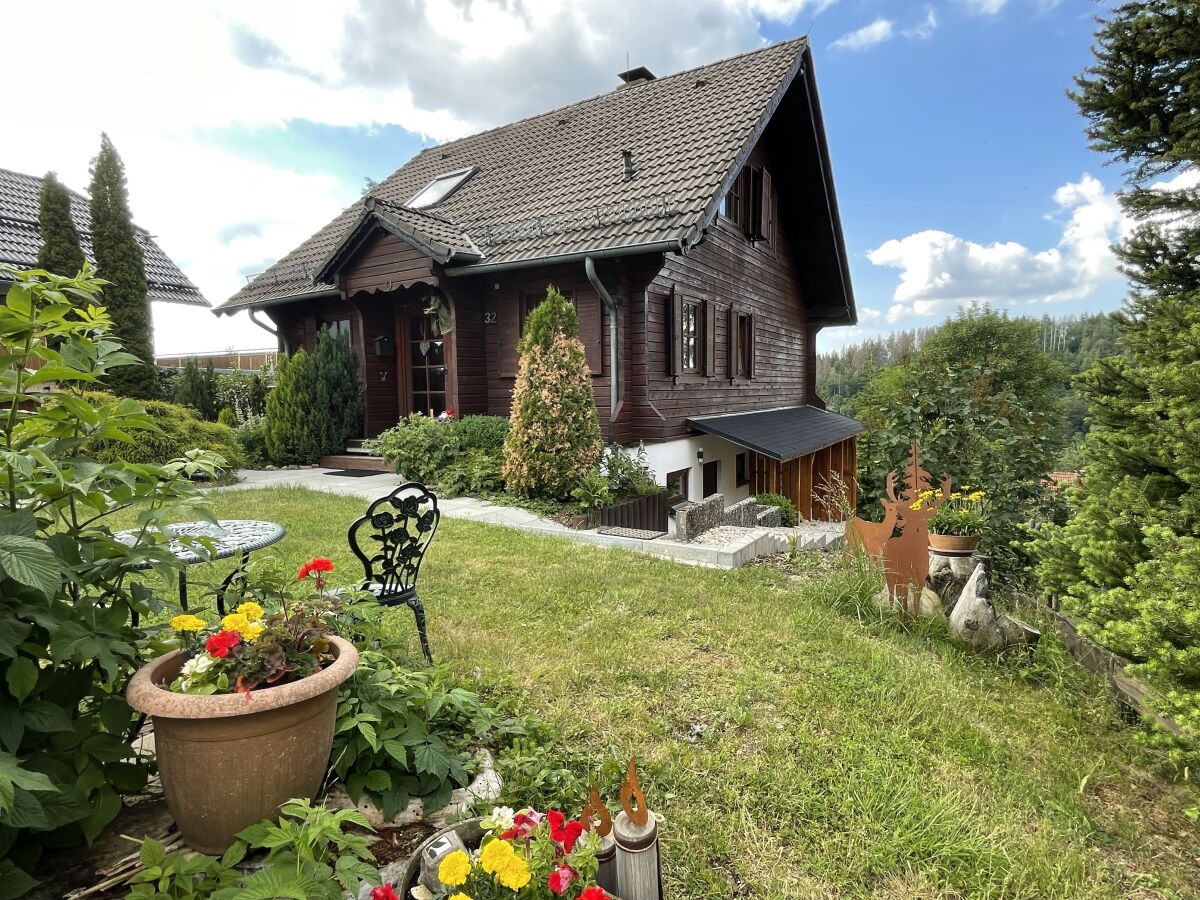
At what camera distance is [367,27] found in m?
10.4

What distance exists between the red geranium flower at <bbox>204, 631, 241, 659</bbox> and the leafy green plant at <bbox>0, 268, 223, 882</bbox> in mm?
193

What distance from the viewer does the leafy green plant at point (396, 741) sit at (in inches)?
73.0

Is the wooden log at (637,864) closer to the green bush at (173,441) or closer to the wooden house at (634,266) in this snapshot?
the wooden house at (634,266)

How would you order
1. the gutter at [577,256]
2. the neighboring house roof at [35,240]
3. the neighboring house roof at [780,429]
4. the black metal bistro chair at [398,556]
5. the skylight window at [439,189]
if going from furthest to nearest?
the skylight window at [439,189]
the neighboring house roof at [35,240]
the neighboring house roof at [780,429]
the gutter at [577,256]
the black metal bistro chair at [398,556]

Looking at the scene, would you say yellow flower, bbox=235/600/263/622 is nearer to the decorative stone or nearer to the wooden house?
the decorative stone

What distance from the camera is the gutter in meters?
7.72

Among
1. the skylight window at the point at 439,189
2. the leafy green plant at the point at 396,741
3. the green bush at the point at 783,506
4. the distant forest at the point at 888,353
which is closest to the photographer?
the leafy green plant at the point at 396,741

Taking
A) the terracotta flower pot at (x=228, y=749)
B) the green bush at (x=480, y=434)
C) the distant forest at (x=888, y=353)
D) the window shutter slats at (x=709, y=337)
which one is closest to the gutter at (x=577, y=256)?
the green bush at (x=480, y=434)

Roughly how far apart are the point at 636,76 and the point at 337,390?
9519mm

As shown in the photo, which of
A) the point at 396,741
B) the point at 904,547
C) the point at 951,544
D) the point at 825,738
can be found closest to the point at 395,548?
the point at 396,741

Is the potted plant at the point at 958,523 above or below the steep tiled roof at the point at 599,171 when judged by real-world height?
below

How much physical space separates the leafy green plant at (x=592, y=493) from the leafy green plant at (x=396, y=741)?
4.80 metres

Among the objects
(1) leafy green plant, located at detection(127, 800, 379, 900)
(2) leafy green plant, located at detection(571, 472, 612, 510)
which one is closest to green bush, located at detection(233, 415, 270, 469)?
(2) leafy green plant, located at detection(571, 472, 612, 510)

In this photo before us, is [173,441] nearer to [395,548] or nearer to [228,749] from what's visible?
[395,548]
